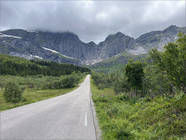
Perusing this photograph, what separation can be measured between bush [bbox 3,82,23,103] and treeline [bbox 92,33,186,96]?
21.6 meters

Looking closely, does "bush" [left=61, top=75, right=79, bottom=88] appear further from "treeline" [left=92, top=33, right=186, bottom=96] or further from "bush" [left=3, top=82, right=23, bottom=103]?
"treeline" [left=92, top=33, right=186, bottom=96]

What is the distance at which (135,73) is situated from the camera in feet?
63.3

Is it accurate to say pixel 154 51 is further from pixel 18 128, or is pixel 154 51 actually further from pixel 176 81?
pixel 18 128

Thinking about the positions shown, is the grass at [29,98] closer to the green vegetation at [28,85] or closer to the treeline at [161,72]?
the green vegetation at [28,85]

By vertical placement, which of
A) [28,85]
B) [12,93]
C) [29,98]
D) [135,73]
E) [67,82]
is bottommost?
[29,98]

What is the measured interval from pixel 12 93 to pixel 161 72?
27.8 meters

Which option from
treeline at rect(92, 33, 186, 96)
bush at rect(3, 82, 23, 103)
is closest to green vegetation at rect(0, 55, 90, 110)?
bush at rect(3, 82, 23, 103)

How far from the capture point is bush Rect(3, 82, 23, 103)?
24.0 m

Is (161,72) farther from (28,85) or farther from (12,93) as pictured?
(28,85)

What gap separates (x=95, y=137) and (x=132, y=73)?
15601 millimetres

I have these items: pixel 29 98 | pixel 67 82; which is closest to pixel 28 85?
pixel 67 82

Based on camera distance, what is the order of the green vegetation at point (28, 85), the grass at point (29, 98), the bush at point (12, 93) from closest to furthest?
1. the grass at point (29, 98)
2. the bush at point (12, 93)
3. the green vegetation at point (28, 85)

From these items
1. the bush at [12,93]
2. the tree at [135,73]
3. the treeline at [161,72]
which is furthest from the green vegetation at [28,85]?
the treeline at [161,72]

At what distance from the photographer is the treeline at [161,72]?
26.6 feet
